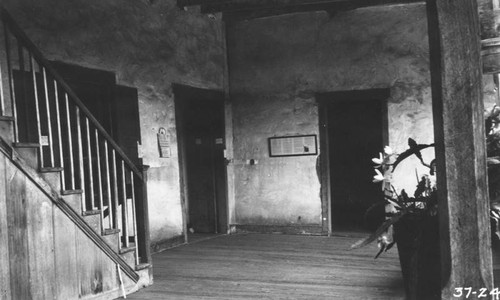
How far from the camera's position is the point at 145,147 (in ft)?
20.3

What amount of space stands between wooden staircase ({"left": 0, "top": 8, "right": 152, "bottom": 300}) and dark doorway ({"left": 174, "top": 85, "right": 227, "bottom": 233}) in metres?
2.60

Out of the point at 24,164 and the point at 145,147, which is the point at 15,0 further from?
the point at 145,147

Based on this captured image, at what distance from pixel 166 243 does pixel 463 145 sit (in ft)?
15.9

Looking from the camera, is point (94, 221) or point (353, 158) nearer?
point (94, 221)

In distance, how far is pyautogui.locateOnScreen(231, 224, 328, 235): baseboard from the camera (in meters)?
7.64

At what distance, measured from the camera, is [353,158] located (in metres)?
8.30

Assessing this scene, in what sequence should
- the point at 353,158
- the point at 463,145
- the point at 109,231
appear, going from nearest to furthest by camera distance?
the point at 463,145, the point at 109,231, the point at 353,158

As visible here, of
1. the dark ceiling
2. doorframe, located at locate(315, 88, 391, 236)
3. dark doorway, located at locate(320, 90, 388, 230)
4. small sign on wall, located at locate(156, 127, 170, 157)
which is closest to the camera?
small sign on wall, located at locate(156, 127, 170, 157)

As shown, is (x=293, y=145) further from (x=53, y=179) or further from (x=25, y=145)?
(x=25, y=145)

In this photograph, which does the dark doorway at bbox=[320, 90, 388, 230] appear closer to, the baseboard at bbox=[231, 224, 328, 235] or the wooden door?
the wooden door

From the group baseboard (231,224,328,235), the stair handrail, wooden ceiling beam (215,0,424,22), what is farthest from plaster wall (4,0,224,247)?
baseboard (231,224,328,235)

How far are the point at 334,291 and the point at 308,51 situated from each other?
434cm

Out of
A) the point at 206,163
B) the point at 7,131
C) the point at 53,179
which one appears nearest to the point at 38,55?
the point at 7,131

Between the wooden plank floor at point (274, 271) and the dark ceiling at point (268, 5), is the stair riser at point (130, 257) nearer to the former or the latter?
the wooden plank floor at point (274, 271)
